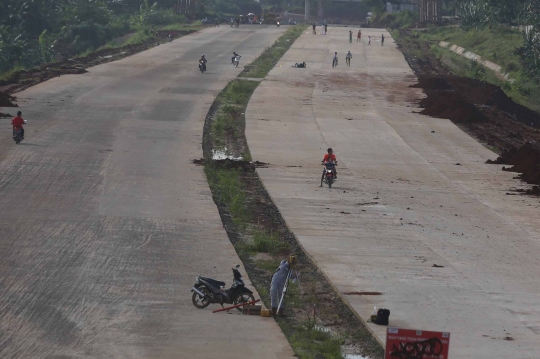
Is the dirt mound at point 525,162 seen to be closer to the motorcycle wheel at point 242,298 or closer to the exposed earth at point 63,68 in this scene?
the motorcycle wheel at point 242,298

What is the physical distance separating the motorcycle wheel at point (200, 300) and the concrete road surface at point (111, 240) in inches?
5.4

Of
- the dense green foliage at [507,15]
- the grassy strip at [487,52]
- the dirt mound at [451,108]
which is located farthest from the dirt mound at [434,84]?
the dense green foliage at [507,15]

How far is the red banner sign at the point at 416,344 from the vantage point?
427 inches

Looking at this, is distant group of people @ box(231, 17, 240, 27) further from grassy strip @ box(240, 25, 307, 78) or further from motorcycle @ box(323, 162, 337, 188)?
motorcycle @ box(323, 162, 337, 188)

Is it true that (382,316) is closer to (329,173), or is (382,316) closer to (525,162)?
(329,173)

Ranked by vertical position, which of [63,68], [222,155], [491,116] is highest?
[222,155]

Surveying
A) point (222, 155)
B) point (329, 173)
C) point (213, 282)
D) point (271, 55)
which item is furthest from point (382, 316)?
point (271, 55)

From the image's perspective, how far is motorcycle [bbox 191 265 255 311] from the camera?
54.2ft

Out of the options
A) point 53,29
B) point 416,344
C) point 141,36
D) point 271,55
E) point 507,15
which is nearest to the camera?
point 416,344

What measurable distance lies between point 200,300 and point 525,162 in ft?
67.2

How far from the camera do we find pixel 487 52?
80.9m

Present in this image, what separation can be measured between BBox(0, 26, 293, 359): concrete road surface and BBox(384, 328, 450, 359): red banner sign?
364 cm

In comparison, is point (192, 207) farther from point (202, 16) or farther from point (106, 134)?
point (202, 16)

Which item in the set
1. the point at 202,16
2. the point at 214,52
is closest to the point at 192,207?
the point at 214,52
